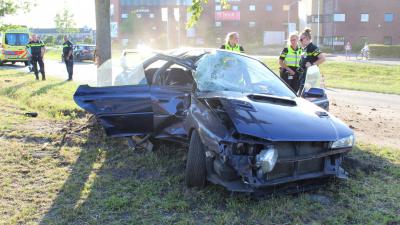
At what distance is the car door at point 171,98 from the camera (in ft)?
18.1

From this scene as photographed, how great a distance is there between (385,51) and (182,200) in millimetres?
38775

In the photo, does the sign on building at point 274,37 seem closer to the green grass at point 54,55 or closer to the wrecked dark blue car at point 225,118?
the green grass at point 54,55

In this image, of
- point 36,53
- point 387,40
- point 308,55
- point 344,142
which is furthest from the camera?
point 387,40

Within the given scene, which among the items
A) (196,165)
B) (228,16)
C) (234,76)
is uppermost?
(228,16)

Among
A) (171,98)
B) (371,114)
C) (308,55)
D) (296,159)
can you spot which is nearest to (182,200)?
(296,159)

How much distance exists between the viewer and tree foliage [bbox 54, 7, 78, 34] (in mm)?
67625

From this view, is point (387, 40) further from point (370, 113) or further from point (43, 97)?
point (43, 97)

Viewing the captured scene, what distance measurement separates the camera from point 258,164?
13.3 ft

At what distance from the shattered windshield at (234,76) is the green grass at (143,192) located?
3.74 feet

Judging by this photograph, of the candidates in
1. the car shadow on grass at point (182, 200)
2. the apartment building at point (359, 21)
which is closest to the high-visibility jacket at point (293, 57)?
the car shadow on grass at point (182, 200)

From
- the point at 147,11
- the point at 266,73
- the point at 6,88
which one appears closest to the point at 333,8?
the point at 147,11

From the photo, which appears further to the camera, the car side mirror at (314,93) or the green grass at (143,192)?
the car side mirror at (314,93)

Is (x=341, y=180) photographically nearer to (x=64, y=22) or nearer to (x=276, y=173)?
(x=276, y=173)

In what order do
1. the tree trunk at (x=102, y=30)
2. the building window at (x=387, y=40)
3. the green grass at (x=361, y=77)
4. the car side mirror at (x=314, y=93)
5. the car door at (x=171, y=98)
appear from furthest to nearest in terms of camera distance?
the building window at (x=387, y=40) < the green grass at (x=361, y=77) < the tree trunk at (x=102, y=30) < the car side mirror at (x=314, y=93) < the car door at (x=171, y=98)
